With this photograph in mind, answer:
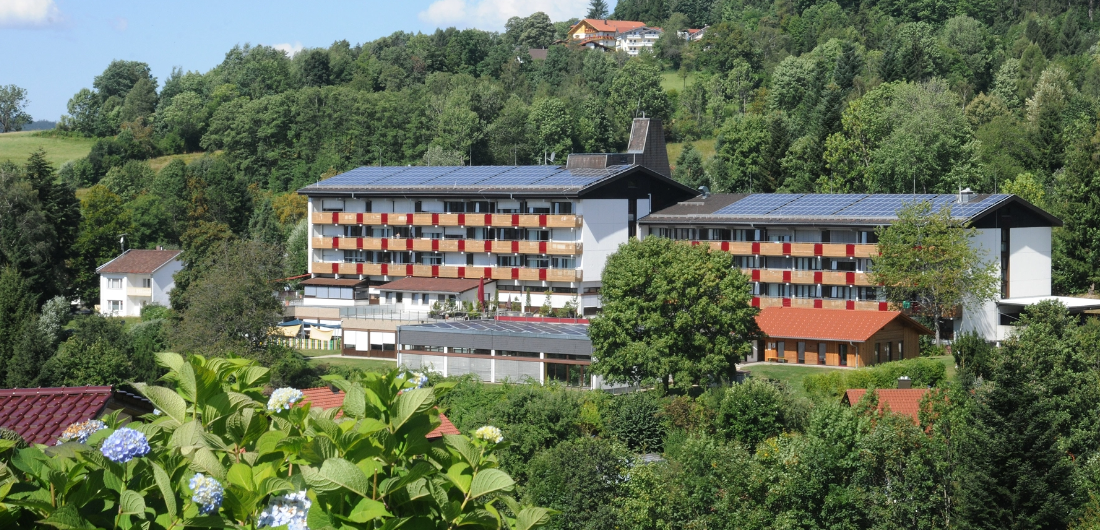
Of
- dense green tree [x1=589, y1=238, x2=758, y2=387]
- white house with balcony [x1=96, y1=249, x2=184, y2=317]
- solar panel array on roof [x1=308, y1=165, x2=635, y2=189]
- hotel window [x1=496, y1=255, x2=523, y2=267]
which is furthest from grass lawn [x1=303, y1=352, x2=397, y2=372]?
white house with balcony [x1=96, y1=249, x2=184, y2=317]

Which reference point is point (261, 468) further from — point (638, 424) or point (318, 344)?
point (318, 344)

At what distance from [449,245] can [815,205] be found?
2501 cm

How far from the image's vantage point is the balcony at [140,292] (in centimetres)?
9062

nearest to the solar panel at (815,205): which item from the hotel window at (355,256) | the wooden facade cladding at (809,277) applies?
the wooden facade cladding at (809,277)

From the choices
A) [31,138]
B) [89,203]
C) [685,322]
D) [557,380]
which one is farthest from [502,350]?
[31,138]

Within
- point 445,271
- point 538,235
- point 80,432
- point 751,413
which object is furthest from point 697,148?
point 80,432

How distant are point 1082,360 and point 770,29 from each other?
4491 inches

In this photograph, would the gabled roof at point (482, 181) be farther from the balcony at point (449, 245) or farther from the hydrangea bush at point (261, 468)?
the hydrangea bush at point (261, 468)

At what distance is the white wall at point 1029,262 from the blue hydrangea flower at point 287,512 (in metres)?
66.3

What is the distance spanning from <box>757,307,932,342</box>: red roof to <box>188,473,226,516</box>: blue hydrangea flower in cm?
5638

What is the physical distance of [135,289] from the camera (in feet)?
298

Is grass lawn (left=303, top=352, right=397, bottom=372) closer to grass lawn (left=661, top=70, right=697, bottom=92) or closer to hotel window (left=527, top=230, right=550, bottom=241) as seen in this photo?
hotel window (left=527, top=230, right=550, bottom=241)

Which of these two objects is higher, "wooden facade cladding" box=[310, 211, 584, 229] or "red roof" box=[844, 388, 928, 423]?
"wooden facade cladding" box=[310, 211, 584, 229]

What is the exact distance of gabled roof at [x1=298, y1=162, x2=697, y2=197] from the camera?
76.7 meters
